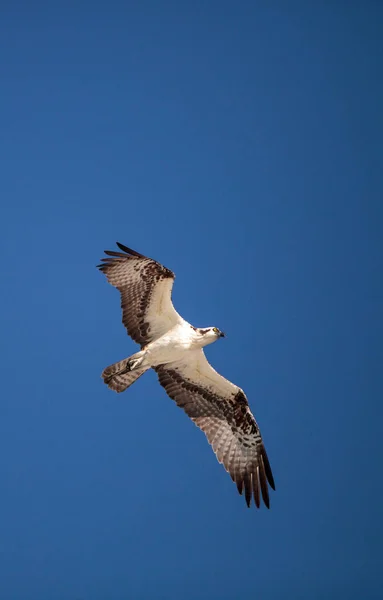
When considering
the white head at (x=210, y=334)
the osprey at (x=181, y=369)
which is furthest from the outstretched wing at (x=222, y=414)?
the white head at (x=210, y=334)

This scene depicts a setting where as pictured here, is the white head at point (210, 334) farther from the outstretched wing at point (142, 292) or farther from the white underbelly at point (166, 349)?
the outstretched wing at point (142, 292)

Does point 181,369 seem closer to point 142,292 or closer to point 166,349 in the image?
point 166,349

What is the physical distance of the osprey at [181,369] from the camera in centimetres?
1077

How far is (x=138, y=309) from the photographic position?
11039 mm

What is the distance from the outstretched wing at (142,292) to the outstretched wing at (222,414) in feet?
1.73

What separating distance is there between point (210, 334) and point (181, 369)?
901 millimetres

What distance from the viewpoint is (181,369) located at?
37.0 feet

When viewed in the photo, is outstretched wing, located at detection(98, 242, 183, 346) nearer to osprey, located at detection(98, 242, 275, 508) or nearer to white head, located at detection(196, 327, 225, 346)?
osprey, located at detection(98, 242, 275, 508)

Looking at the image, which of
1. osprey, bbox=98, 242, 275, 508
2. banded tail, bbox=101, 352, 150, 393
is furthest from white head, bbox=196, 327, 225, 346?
banded tail, bbox=101, 352, 150, 393

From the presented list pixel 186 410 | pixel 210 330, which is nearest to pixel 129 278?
pixel 210 330

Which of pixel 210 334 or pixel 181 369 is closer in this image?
pixel 210 334

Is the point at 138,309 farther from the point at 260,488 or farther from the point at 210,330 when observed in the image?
the point at 260,488

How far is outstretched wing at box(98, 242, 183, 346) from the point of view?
10766 mm

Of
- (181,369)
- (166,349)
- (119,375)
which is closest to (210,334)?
(166,349)
